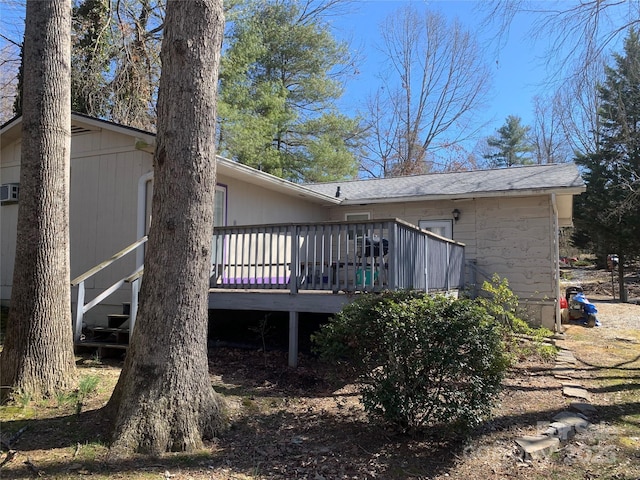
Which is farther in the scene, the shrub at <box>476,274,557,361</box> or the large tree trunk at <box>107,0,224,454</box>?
the shrub at <box>476,274,557,361</box>

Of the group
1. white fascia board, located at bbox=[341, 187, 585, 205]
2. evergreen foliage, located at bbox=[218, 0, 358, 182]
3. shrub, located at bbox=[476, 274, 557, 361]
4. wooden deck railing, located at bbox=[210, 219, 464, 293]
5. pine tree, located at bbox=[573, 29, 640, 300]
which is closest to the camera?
wooden deck railing, located at bbox=[210, 219, 464, 293]

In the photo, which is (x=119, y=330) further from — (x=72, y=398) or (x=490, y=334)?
(x=490, y=334)

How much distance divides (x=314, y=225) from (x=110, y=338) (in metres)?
3.85

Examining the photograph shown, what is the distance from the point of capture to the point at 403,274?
6.20m

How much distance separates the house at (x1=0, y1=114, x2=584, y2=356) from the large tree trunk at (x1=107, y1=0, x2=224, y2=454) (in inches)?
93.7

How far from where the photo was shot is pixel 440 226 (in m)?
11.4

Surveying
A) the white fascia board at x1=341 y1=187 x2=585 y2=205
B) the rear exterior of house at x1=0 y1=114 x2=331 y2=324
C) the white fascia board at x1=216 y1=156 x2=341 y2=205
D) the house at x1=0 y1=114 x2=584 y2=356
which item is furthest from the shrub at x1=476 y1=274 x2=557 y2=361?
the rear exterior of house at x1=0 y1=114 x2=331 y2=324

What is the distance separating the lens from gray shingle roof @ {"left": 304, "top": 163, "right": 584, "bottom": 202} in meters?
10.2

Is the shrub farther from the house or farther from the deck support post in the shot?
the deck support post

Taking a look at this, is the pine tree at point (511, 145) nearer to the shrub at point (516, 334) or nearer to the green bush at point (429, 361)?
the shrub at point (516, 334)

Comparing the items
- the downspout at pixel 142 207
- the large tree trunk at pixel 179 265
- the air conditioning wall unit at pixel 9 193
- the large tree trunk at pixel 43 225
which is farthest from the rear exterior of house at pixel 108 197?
the large tree trunk at pixel 179 265

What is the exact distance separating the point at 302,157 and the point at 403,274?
44.1ft

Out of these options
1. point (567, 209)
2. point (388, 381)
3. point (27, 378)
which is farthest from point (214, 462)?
point (567, 209)

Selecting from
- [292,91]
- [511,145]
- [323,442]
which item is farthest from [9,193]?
[511,145]
